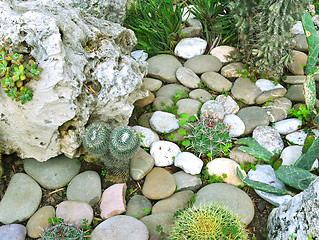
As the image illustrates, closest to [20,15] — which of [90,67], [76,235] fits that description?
[90,67]

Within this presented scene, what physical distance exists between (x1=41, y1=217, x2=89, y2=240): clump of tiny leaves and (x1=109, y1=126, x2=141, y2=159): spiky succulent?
754 mm

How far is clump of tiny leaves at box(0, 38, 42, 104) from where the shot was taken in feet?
9.05

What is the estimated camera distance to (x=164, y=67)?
14.6ft

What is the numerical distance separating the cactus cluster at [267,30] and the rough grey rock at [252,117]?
1.87 feet

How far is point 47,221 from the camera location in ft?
10.2

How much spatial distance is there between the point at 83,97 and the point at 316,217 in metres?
2.26

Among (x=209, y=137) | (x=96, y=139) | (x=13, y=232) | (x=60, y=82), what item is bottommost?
(x=13, y=232)

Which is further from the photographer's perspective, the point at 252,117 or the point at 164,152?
the point at 252,117

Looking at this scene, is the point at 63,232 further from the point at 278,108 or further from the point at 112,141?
the point at 278,108

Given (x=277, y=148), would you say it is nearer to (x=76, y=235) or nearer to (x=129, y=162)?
(x=129, y=162)

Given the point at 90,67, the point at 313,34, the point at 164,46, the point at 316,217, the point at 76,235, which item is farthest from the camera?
the point at 164,46

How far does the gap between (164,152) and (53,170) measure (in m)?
1.23

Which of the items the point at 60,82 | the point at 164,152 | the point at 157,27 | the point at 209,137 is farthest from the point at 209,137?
the point at 157,27

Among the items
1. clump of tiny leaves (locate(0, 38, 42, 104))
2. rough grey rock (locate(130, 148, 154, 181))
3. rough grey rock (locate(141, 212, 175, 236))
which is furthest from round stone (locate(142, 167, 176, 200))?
clump of tiny leaves (locate(0, 38, 42, 104))
